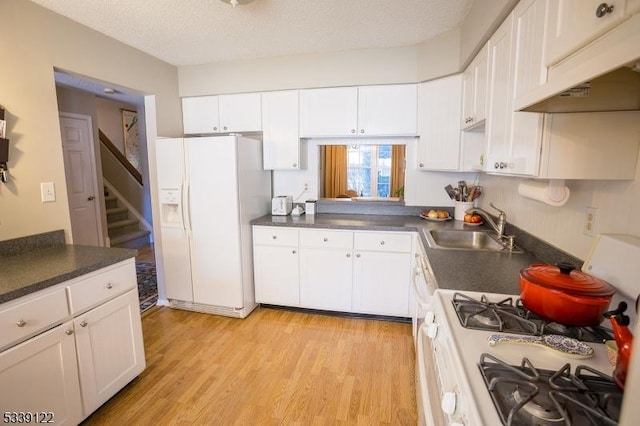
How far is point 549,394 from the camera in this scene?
663mm

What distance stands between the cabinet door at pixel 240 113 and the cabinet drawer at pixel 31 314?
2.07 metres

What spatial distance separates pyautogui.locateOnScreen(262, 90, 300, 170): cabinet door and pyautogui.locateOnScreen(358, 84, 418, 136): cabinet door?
2.08ft

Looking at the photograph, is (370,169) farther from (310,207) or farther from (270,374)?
(270,374)

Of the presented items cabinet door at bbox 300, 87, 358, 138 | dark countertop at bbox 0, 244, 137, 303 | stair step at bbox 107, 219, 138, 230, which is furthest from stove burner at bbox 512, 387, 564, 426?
stair step at bbox 107, 219, 138, 230

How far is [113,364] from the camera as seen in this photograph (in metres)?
1.76

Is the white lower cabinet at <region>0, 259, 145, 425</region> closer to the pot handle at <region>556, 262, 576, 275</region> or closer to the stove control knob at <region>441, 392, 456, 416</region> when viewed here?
the stove control knob at <region>441, 392, 456, 416</region>

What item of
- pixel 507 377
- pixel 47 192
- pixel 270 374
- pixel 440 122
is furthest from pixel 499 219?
pixel 47 192

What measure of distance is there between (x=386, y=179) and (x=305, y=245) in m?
1.09

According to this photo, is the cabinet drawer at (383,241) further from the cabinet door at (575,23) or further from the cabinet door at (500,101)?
the cabinet door at (575,23)

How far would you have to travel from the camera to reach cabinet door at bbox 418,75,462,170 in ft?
8.20

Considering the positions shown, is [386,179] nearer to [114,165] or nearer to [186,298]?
[186,298]

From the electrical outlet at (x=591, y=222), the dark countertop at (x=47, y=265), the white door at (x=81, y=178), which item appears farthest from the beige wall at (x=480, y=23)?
the white door at (x=81, y=178)

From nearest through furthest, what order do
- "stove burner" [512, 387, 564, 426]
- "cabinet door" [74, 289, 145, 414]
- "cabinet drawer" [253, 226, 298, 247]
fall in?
"stove burner" [512, 387, 564, 426] < "cabinet door" [74, 289, 145, 414] < "cabinet drawer" [253, 226, 298, 247]

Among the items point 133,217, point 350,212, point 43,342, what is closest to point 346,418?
point 43,342
